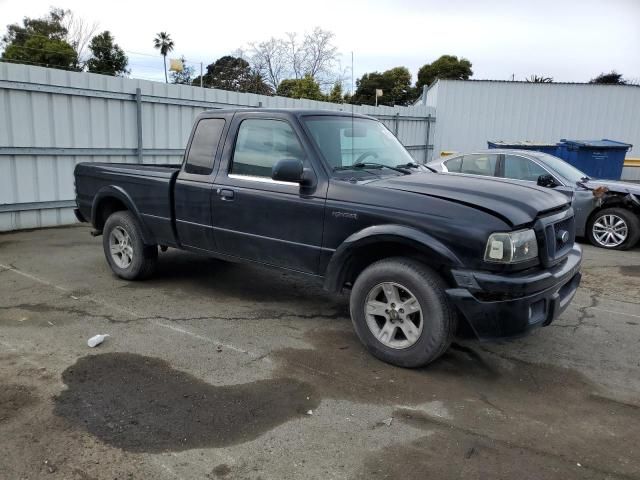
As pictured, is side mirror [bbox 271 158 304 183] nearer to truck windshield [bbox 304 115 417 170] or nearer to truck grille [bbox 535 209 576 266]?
truck windshield [bbox 304 115 417 170]

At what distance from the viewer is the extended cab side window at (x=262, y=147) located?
4.50 meters

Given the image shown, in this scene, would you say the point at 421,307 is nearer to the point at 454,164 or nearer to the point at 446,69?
the point at 454,164

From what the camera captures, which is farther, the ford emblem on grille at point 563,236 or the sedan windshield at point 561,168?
the sedan windshield at point 561,168

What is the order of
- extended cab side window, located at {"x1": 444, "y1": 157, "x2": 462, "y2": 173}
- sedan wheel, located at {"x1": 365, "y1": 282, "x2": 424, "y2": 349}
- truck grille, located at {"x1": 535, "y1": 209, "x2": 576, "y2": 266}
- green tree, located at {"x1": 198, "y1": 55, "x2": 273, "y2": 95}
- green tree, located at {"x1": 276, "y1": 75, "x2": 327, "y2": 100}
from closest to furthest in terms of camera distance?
truck grille, located at {"x1": 535, "y1": 209, "x2": 576, "y2": 266}, sedan wheel, located at {"x1": 365, "y1": 282, "x2": 424, "y2": 349}, extended cab side window, located at {"x1": 444, "y1": 157, "x2": 462, "y2": 173}, green tree, located at {"x1": 276, "y1": 75, "x2": 327, "y2": 100}, green tree, located at {"x1": 198, "y1": 55, "x2": 273, "y2": 95}

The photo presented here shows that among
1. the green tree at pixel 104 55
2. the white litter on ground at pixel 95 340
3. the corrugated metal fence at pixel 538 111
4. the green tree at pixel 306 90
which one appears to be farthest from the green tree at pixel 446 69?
the white litter on ground at pixel 95 340

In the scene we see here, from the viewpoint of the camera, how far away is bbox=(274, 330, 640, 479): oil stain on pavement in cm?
290

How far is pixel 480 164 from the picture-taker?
907cm

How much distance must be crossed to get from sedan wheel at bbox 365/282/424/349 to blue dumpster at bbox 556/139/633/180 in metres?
10.6

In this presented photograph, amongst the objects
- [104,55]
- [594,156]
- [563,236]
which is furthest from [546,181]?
[104,55]

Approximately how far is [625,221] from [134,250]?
737cm

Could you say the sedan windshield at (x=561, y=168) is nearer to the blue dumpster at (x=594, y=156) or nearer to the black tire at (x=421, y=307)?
the blue dumpster at (x=594, y=156)

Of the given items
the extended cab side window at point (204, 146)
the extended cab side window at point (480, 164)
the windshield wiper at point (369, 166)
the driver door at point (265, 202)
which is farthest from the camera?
the extended cab side window at point (480, 164)

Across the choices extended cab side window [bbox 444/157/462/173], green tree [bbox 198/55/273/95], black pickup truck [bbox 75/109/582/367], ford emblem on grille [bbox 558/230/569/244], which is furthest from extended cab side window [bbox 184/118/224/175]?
green tree [bbox 198/55/273/95]

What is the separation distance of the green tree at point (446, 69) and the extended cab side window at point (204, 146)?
45.9 m
